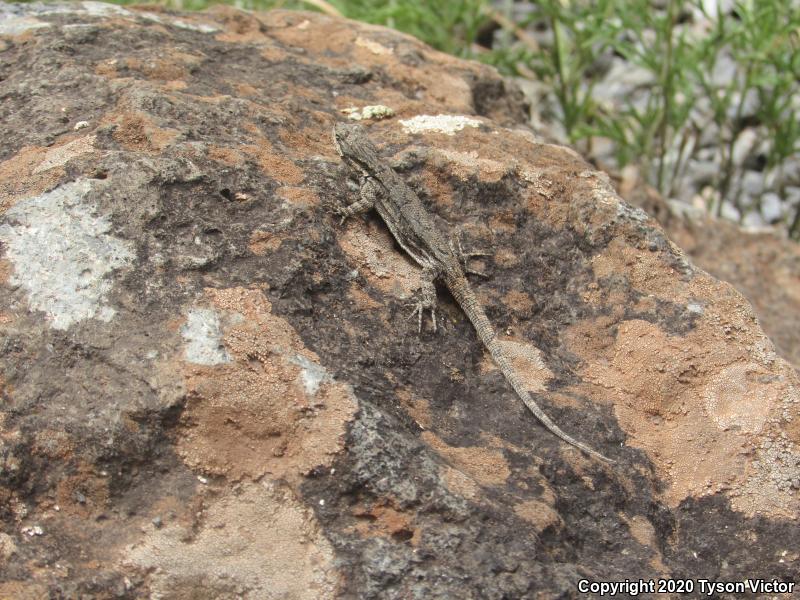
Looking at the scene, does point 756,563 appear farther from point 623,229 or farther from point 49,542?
point 49,542

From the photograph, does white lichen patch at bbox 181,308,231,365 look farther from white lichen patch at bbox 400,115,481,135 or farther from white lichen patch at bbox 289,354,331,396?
white lichen patch at bbox 400,115,481,135

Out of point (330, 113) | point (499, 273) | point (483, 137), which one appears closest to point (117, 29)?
point (330, 113)

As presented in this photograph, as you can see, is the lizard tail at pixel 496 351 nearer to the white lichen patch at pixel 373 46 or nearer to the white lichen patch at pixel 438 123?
the white lichen patch at pixel 438 123

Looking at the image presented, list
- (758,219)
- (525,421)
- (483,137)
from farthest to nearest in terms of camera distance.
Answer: (758,219)
(483,137)
(525,421)

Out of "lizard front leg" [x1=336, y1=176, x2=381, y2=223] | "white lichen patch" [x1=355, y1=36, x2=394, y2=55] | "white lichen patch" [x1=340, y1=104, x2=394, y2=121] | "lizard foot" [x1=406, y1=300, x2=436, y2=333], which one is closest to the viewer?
"lizard foot" [x1=406, y1=300, x2=436, y2=333]

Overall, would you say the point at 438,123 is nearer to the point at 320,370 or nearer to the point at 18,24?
the point at 320,370

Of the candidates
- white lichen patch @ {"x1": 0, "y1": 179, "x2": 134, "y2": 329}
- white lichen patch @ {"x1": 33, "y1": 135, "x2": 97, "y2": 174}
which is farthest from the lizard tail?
white lichen patch @ {"x1": 33, "y1": 135, "x2": 97, "y2": 174}

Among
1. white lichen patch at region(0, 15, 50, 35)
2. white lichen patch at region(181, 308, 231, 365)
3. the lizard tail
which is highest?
white lichen patch at region(0, 15, 50, 35)
